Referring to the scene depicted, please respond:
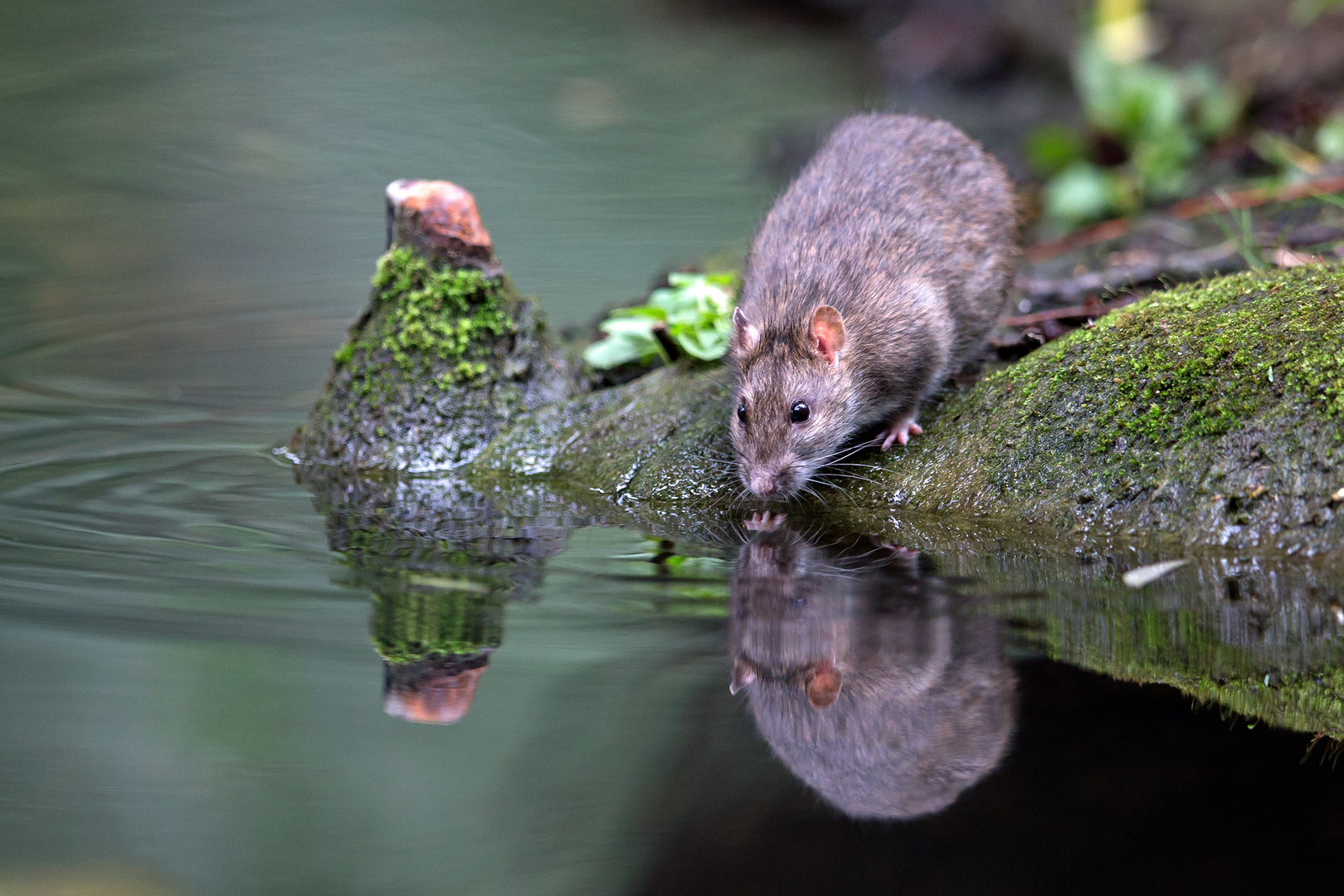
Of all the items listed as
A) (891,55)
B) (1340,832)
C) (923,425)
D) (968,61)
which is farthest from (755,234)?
(891,55)

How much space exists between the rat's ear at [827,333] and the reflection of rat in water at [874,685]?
138 cm

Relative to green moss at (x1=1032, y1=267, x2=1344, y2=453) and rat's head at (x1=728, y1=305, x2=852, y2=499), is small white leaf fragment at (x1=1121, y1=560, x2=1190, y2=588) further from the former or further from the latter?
rat's head at (x1=728, y1=305, x2=852, y2=499)

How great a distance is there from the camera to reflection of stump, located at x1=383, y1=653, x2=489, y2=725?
3395mm

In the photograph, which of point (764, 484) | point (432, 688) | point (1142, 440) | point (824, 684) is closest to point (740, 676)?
point (824, 684)

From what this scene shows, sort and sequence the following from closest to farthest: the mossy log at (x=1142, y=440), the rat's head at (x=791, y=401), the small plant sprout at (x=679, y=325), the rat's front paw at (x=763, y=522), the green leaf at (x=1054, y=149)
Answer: the mossy log at (x=1142, y=440) → the rat's front paw at (x=763, y=522) → the rat's head at (x=791, y=401) → the small plant sprout at (x=679, y=325) → the green leaf at (x=1054, y=149)

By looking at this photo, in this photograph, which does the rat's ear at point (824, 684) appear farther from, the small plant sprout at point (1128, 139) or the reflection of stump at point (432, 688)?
the small plant sprout at point (1128, 139)

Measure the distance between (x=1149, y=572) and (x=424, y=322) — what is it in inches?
146

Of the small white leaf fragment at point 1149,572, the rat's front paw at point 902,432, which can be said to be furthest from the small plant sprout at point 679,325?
the small white leaf fragment at point 1149,572

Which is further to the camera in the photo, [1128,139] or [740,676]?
[1128,139]

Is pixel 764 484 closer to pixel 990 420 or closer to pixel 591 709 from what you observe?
pixel 990 420

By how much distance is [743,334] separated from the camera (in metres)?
5.44

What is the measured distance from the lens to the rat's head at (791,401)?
17.1 feet

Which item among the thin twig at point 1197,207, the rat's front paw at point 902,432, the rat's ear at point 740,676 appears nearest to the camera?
the rat's ear at point 740,676

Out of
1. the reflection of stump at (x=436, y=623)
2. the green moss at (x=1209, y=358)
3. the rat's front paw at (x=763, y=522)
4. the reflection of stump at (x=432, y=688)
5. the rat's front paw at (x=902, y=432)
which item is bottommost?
the reflection of stump at (x=432, y=688)
